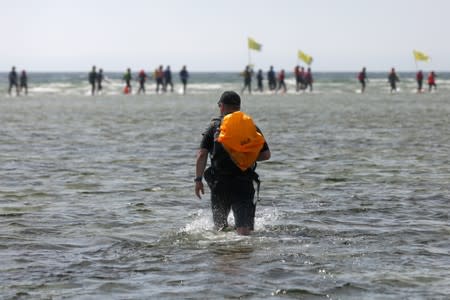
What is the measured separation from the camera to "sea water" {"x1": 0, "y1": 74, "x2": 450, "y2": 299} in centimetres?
658

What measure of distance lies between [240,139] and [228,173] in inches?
14.3

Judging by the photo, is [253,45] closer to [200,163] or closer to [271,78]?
[271,78]

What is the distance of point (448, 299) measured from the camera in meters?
6.12

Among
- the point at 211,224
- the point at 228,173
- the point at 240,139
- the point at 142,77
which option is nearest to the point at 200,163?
the point at 228,173

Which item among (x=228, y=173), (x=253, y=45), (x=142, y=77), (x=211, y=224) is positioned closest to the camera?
(x=228, y=173)

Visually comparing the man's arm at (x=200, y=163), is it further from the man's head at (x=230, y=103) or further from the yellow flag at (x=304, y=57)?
the yellow flag at (x=304, y=57)

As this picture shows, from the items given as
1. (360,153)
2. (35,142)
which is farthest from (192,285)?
(35,142)

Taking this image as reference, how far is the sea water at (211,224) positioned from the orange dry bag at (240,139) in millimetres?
Answer: 746

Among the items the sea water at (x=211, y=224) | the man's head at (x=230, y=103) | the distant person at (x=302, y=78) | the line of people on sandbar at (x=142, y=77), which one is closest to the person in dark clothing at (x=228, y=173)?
the man's head at (x=230, y=103)

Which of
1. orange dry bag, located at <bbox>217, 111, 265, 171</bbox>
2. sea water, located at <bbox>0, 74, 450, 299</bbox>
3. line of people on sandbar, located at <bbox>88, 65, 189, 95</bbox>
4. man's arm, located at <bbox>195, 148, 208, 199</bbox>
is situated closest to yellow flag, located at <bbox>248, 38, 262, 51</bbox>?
line of people on sandbar, located at <bbox>88, 65, 189, 95</bbox>

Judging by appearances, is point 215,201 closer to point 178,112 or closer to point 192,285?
point 192,285

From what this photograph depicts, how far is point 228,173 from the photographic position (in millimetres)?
7906

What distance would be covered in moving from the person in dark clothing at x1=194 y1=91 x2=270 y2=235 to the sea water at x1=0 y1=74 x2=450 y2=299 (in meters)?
0.29

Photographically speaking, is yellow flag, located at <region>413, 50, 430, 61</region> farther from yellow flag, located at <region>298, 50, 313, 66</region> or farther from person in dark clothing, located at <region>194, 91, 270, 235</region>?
person in dark clothing, located at <region>194, 91, 270, 235</region>
